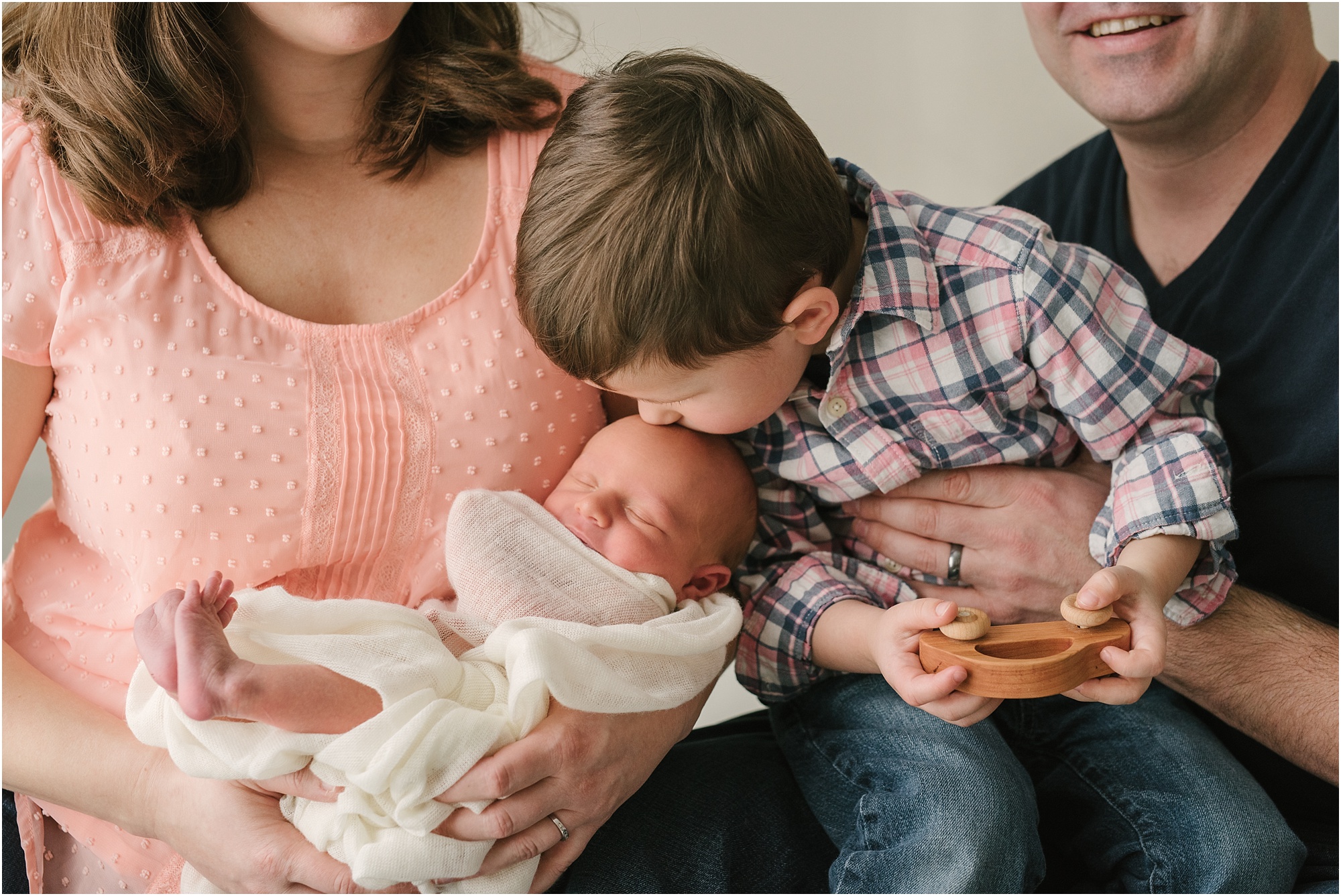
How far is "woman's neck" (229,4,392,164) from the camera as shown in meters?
1.28

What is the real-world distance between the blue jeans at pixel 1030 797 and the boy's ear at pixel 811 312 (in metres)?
0.49

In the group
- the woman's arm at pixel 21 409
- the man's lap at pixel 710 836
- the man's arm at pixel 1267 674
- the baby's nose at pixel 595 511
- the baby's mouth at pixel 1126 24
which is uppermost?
the baby's mouth at pixel 1126 24

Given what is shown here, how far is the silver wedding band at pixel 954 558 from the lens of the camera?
54.9 inches

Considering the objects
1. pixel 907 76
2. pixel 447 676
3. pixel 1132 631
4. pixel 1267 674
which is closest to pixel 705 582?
pixel 447 676

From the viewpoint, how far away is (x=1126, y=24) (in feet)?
4.83

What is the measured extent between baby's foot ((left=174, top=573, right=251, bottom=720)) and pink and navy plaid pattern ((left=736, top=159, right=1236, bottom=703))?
0.70 metres

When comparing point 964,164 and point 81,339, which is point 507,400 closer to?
point 81,339

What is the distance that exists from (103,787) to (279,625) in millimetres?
317

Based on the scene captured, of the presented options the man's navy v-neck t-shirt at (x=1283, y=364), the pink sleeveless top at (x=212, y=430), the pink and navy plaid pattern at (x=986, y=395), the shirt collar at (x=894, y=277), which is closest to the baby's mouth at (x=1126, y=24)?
the man's navy v-neck t-shirt at (x=1283, y=364)

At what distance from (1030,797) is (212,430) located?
106 cm

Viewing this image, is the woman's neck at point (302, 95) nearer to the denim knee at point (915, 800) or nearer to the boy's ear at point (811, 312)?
the boy's ear at point (811, 312)

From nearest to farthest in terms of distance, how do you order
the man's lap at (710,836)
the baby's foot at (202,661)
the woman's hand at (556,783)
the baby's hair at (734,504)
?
1. the baby's foot at (202,661)
2. the woman's hand at (556,783)
3. the man's lap at (710,836)
4. the baby's hair at (734,504)

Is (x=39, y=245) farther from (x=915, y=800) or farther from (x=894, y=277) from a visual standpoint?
(x=915, y=800)

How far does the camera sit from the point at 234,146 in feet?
4.14
